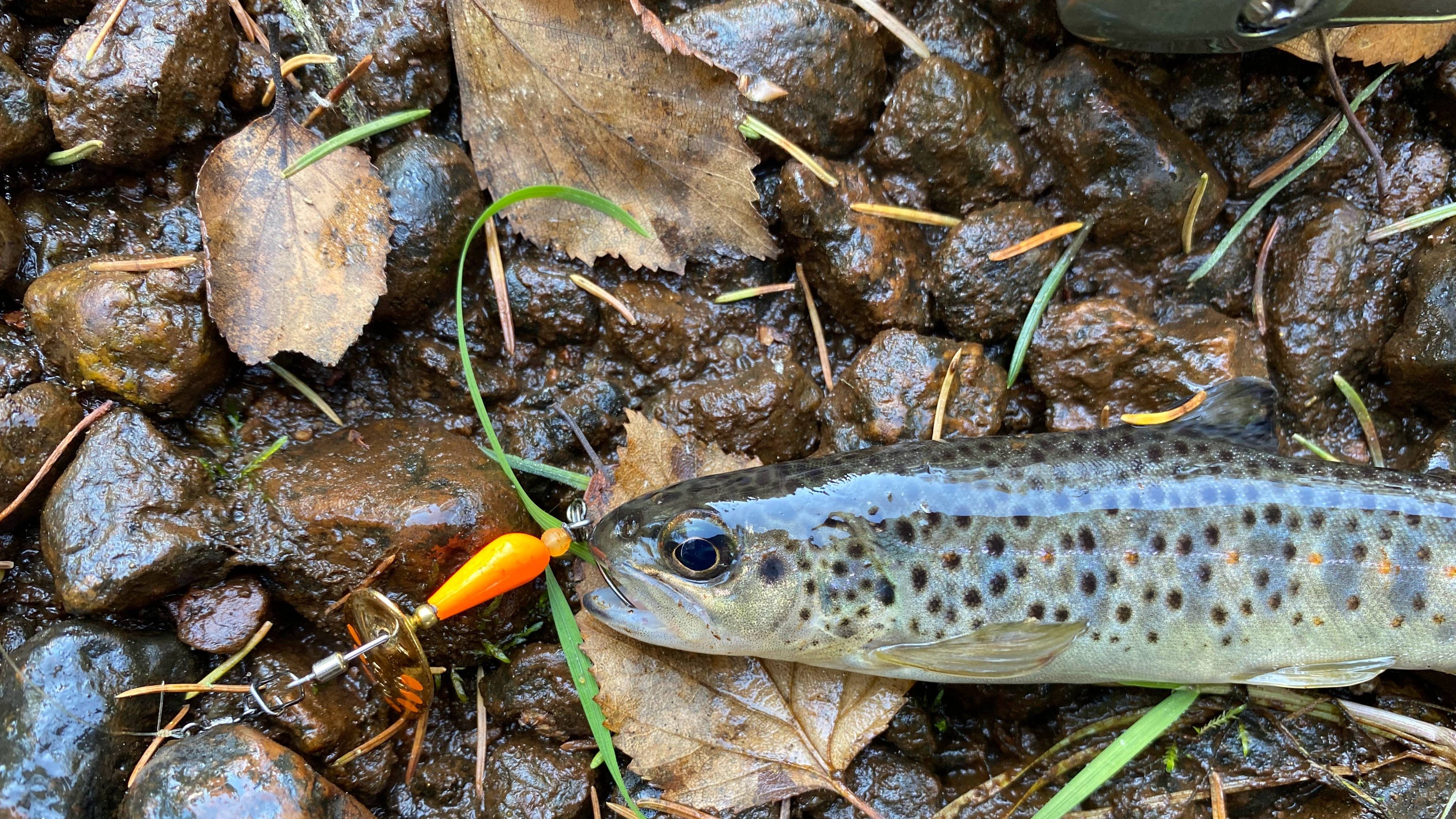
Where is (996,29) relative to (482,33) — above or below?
above

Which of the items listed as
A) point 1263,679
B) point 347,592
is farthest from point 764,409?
point 1263,679

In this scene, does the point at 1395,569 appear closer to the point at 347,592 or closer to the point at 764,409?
A: the point at 764,409

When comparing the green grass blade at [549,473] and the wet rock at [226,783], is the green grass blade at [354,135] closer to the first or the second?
the green grass blade at [549,473]

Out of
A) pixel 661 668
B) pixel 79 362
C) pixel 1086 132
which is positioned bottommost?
pixel 661 668

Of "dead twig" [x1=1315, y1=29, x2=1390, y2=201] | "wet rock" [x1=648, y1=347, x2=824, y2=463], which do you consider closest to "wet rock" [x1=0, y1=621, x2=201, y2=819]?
"wet rock" [x1=648, y1=347, x2=824, y2=463]

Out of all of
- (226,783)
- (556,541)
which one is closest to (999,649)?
(556,541)

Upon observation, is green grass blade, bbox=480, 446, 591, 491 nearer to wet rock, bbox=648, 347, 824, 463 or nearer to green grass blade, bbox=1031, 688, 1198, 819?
wet rock, bbox=648, 347, 824, 463

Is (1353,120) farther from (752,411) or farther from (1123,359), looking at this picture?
(752,411)
